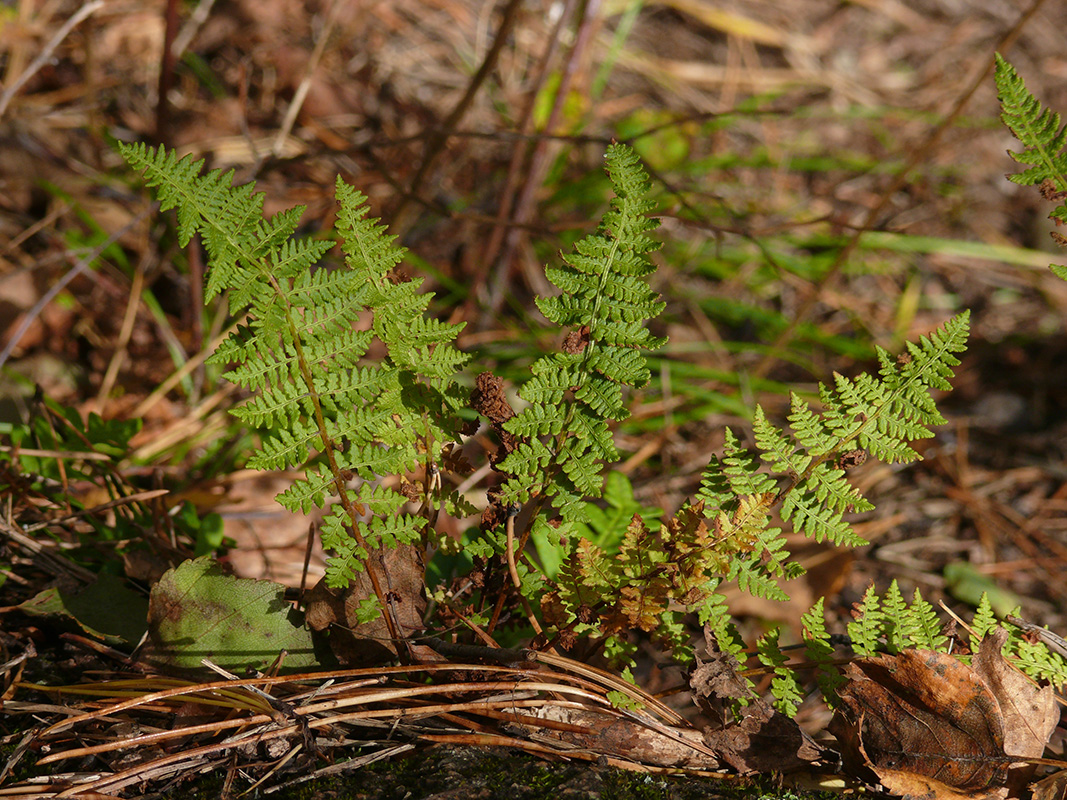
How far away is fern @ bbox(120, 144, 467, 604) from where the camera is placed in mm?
1373

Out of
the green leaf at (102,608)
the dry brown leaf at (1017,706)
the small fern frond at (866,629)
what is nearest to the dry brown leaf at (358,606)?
the green leaf at (102,608)

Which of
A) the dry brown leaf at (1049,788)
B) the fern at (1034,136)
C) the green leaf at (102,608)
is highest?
the fern at (1034,136)

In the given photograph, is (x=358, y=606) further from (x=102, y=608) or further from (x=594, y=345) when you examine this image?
(x=594, y=345)

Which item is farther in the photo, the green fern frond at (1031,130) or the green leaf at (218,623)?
the green leaf at (218,623)

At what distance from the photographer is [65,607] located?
1638 mm

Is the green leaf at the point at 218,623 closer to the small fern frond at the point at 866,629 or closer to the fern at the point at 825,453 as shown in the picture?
the fern at the point at 825,453

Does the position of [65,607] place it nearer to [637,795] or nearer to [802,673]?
[637,795]

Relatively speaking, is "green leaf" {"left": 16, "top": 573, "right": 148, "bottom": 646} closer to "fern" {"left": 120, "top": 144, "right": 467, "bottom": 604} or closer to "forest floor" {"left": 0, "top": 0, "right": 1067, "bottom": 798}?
"forest floor" {"left": 0, "top": 0, "right": 1067, "bottom": 798}

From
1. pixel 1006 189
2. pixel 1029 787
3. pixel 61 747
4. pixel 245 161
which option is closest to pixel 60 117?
pixel 245 161

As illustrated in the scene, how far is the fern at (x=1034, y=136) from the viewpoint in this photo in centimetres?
137

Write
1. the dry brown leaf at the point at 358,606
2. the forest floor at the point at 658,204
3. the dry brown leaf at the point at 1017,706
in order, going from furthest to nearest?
the forest floor at the point at 658,204, the dry brown leaf at the point at 358,606, the dry brown leaf at the point at 1017,706

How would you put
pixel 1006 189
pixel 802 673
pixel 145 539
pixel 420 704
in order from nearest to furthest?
pixel 420 704, pixel 145 539, pixel 802 673, pixel 1006 189

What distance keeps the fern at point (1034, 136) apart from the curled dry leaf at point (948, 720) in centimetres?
75

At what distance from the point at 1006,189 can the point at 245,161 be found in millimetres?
4108
